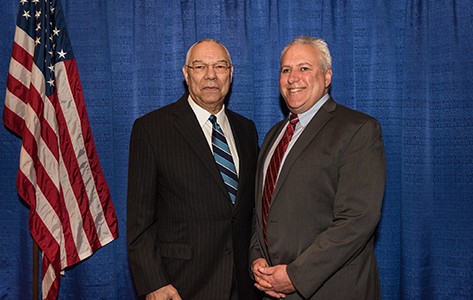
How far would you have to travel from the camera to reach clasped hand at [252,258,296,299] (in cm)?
178

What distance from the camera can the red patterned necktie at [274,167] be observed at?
1.96 metres

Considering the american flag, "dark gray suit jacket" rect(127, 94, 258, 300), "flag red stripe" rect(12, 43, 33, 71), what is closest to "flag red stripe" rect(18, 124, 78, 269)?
the american flag

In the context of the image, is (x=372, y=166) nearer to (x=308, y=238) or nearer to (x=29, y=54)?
(x=308, y=238)

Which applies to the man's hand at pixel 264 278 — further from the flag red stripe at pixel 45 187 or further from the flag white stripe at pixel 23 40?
the flag white stripe at pixel 23 40

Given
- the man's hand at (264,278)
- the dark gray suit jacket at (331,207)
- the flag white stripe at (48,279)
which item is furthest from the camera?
the flag white stripe at (48,279)

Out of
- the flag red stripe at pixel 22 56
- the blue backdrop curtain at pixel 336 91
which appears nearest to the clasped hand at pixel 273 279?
the blue backdrop curtain at pixel 336 91

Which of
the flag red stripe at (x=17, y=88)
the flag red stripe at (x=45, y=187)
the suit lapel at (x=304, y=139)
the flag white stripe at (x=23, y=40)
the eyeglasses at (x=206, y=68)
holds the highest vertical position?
the flag white stripe at (x=23, y=40)

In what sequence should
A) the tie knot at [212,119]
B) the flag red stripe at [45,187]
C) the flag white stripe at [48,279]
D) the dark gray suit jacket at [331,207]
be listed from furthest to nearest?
the flag white stripe at [48,279] → the flag red stripe at [45,187] → the tie knot at [212,119] → the dark gray suit jacket at [331,207]

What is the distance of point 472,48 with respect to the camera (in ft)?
9.12

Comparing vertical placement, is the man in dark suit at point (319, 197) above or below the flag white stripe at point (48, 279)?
above

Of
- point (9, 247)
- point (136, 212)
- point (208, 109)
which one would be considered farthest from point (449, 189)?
point (9, 247)

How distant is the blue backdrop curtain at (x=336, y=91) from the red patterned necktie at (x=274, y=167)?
0.99m

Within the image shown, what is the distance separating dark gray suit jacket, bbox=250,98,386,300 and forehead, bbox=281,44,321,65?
0.22 meters

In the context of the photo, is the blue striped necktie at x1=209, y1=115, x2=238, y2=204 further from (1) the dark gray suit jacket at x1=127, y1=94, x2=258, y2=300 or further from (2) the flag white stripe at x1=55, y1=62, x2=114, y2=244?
(2) the flag white stripe at x1=55, y1=62, x2=114, y2=244
